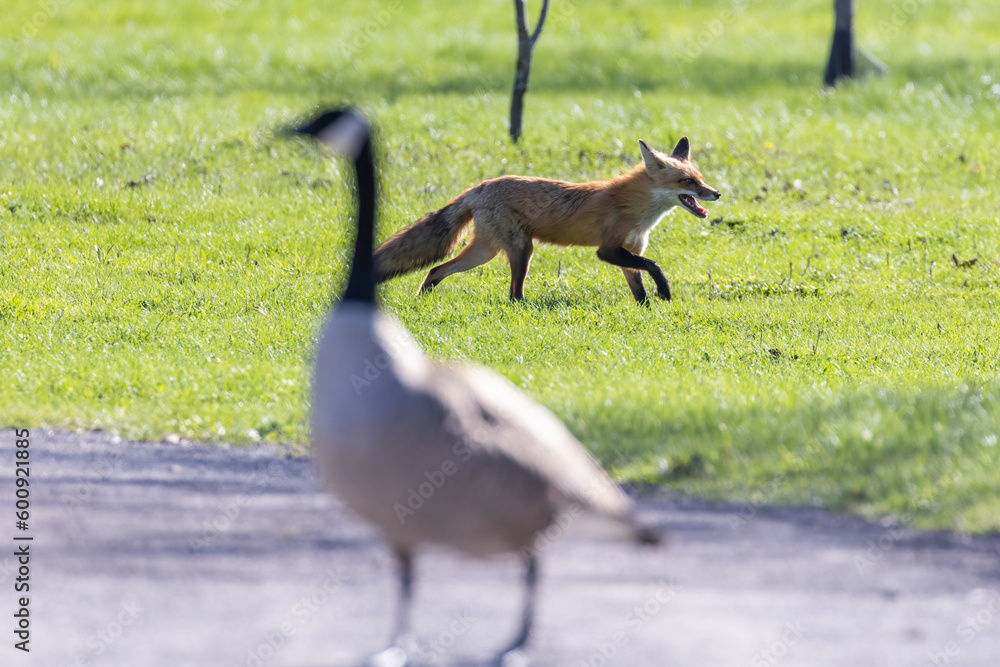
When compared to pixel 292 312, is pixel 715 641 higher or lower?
higher

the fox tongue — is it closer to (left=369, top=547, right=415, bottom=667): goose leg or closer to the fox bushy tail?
the fox bushy tail

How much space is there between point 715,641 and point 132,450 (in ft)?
12.8

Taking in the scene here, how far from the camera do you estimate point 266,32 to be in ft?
78.7

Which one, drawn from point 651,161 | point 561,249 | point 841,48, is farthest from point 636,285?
point 841,48

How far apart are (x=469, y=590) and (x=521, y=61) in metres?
11.9

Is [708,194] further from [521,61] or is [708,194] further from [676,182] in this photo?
[521,61]

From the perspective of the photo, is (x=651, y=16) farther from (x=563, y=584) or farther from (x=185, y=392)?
(x=563, y=584)

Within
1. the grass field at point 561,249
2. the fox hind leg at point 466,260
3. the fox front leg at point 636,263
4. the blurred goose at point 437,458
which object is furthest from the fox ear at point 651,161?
the blurred goose at point 437,458

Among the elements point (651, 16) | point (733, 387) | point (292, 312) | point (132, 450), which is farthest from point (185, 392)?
point (651, 16)

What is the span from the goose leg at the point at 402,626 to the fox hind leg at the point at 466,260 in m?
6.58

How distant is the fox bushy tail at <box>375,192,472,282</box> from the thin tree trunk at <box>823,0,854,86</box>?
38.5ft

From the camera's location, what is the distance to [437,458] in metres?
3.94

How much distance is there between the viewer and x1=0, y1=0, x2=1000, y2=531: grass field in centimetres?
679

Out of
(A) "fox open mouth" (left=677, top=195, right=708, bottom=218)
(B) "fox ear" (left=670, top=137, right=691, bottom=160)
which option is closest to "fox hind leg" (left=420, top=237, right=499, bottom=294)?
(A) "fox open mouth" (left=677, top=195, right=708, bottom=218)
